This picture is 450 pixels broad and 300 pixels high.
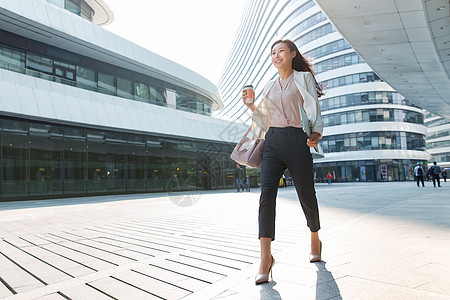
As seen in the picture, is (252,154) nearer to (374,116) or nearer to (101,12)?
(101,12)

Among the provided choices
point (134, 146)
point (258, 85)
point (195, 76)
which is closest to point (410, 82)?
point (195, 76)

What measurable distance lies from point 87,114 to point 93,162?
10.3 ft

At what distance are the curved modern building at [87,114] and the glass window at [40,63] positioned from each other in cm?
5

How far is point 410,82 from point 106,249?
19.3 meters

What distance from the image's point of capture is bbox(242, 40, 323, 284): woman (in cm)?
275

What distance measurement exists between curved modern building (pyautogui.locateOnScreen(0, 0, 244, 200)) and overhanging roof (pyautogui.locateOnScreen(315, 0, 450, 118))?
12468mm

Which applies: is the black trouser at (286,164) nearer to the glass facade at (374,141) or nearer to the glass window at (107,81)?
Answer: the glass window at (107,81)

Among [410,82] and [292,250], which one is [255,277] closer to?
[292,250]

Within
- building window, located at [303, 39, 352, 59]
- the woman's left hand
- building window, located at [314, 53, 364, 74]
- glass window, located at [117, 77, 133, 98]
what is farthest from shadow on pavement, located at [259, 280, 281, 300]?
building window, located at [314, 53, 364, 74]

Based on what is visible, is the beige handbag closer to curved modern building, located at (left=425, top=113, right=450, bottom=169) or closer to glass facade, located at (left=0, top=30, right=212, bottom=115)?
glass facade, located at (left=0, top=30, right=212, bottom=115)

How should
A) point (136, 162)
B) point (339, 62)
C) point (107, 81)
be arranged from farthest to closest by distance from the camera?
point (339, 62) → point (136, 162) → point (107, 81)

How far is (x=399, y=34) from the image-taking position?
11.9 metres

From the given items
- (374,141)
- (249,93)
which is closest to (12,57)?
(249,93)

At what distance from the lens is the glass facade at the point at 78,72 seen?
1561cm
